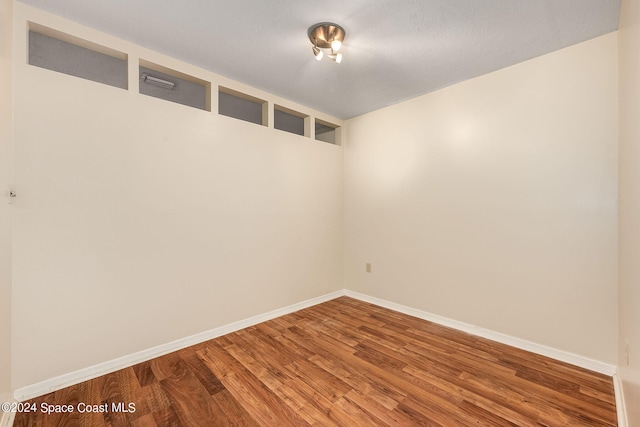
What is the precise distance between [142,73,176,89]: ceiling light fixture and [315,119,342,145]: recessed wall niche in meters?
1.84

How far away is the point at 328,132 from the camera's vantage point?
426 cm

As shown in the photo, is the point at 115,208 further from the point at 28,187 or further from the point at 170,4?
the point at 170,4

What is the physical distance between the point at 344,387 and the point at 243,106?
3.31 m

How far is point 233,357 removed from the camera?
2.30 m

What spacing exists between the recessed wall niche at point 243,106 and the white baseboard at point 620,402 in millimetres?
3662

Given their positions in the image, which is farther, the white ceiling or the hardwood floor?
the white ceiling

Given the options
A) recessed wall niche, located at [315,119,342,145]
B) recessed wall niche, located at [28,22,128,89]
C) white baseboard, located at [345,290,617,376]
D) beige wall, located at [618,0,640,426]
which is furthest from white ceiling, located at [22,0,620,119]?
white baseboard, located at [345,290,617,376]

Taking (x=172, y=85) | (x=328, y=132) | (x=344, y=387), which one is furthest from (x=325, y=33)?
(x=344, y=387)

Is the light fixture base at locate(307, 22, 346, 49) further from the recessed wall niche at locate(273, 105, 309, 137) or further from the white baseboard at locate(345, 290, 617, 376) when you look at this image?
the white baseboard at locate(345, 290, 617, 376)

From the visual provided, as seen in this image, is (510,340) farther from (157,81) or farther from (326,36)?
(157,81)

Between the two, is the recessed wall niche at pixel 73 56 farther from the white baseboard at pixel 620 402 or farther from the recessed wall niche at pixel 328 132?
the white baseboard at pixel 620 402

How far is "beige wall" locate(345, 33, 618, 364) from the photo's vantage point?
211 cm

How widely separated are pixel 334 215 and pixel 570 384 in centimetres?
280

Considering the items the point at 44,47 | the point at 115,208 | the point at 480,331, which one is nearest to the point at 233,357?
the point at 115,208
